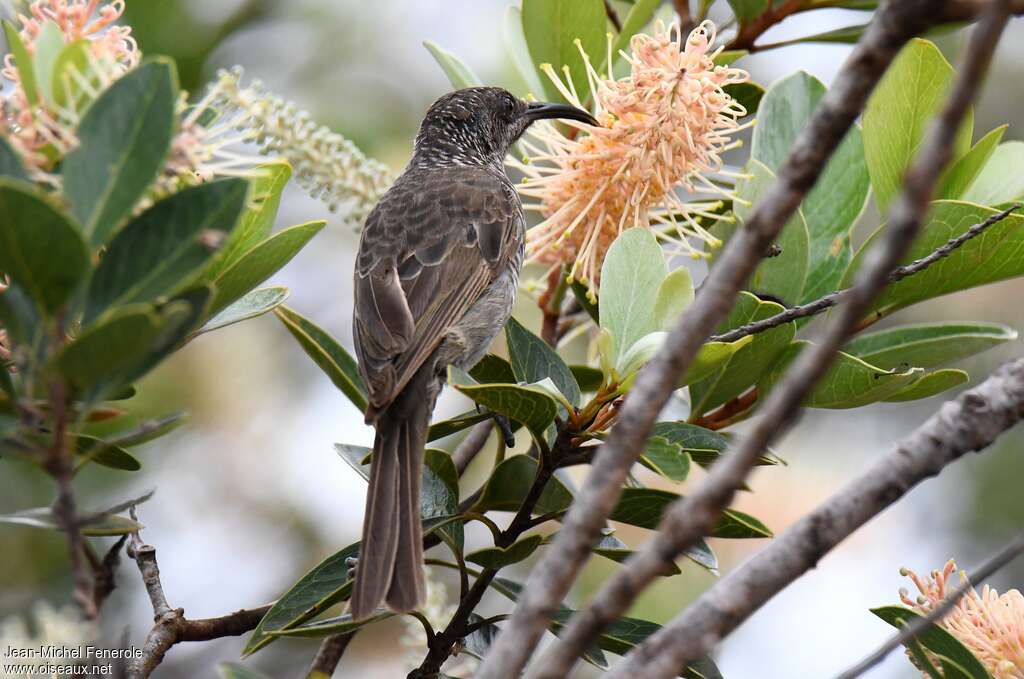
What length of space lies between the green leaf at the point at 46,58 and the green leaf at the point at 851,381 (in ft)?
5.03

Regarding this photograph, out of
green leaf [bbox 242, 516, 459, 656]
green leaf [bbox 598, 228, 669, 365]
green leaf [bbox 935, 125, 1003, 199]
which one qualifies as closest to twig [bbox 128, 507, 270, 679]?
green leaf [bbox 242, 516, 459, 656]

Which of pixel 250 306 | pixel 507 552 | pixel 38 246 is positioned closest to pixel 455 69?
pixel 250 306

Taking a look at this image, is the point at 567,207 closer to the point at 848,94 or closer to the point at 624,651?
the point at 624,651

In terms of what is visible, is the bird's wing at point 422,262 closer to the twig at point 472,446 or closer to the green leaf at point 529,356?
the twig at point 472,446

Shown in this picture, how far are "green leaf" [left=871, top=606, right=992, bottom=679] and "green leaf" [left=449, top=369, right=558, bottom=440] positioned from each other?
0.70 m

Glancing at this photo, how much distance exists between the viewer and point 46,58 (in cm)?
179

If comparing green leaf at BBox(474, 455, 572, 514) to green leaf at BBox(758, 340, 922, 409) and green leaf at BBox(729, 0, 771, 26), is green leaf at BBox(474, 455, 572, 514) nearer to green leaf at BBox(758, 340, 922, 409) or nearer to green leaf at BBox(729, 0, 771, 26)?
green leaf at BBox(758, 340, 922, 409)

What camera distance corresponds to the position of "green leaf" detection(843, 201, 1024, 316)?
2.39m

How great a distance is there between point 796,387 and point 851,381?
1317mm

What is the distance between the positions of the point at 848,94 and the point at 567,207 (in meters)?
1.61

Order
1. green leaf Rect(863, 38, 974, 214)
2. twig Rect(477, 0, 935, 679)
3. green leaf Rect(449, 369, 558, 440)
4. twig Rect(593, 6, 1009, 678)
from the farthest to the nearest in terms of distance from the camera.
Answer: green leaf Rect(863, 38, 974, 214) → green leaf Rect(449, 369, 558, 440) → twig Rect(477, 0, 935, 679) → twig Rect(593, 6, 1009, 678)

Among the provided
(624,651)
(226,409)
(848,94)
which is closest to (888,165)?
(624,651)

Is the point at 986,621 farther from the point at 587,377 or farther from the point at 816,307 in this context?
the point at 587,377

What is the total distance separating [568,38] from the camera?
9.73 ft
